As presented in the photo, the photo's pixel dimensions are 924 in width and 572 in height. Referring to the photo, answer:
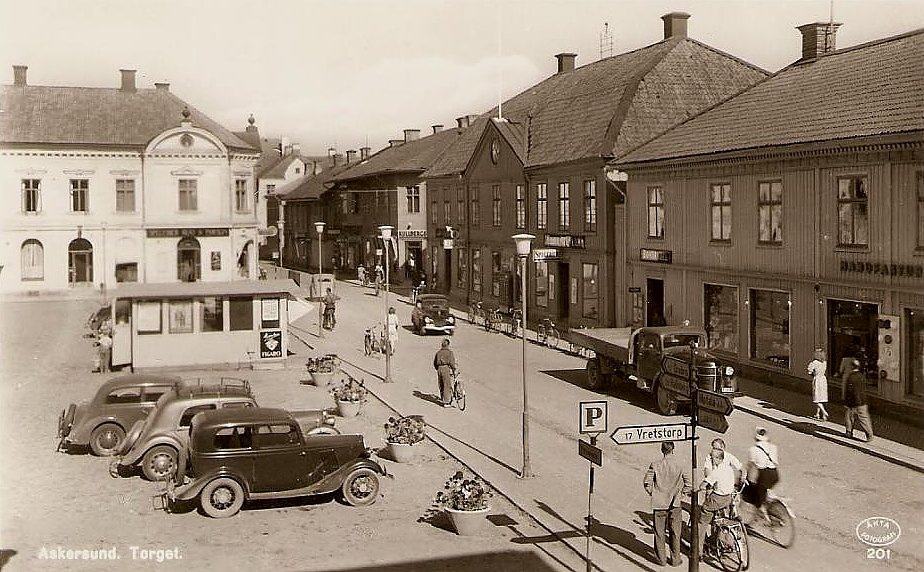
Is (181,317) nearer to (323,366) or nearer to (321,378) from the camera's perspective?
(323,366)

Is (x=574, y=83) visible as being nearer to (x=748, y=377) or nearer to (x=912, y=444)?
(x=748, y=377)

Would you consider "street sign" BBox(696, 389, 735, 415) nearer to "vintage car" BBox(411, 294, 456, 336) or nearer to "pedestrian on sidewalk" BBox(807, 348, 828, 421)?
"pedestrian on sidewalk" BBox(807, 348, 828, 421)

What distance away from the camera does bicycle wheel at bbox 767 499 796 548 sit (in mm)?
12891

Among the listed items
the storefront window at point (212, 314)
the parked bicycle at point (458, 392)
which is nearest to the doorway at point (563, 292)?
the parked bicycle at point (458, 392)

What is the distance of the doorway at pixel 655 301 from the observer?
30.2 metres

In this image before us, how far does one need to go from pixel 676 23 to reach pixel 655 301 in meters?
14.8

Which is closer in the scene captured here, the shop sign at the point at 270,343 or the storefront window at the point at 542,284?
the shop sign at the point at 270,343

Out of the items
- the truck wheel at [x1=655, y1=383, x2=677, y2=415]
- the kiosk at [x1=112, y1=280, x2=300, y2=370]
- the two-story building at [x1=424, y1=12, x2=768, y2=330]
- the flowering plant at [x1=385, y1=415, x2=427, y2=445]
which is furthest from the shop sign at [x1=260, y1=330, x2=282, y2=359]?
the truck wheel at [x1=655, y1=383, x2=677, y2=415]

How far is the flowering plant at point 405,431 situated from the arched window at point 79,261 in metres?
35.6

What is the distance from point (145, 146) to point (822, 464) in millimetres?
41610

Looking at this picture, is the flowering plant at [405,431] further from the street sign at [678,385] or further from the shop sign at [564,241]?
the shop sign at [564,241]

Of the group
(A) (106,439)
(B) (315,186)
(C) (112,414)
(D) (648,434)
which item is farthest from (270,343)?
(B) (315,186)

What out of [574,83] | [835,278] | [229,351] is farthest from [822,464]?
[574,83]

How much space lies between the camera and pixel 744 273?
25.4 meters
